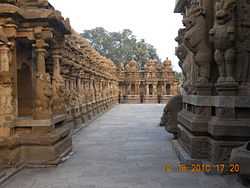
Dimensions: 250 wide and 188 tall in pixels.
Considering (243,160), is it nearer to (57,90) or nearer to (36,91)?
(36,91)

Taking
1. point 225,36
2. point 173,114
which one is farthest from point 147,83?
point 225,36

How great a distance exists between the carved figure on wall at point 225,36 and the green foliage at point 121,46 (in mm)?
50030

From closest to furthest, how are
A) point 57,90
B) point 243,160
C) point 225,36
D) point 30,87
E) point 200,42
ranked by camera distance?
point 243,160
point 225,36
point 200,42
point 57,90
point 30,87

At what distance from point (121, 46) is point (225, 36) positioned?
2211 inches

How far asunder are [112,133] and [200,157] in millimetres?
5049

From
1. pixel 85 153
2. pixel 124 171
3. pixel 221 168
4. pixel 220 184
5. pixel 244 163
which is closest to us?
pixel 244 163

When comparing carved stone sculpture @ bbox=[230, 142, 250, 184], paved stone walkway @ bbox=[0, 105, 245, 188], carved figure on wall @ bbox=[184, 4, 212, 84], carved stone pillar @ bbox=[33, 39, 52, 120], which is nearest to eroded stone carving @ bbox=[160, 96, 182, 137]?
paved stone walkway @ bbox=[0, 105, 245, 188]

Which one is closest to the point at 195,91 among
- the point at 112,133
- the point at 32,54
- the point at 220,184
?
the point at 220,184

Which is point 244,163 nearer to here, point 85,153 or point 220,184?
point 220,184

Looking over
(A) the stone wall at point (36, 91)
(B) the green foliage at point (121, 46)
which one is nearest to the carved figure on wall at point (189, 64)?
(A) the stone wall at point (36, 91)

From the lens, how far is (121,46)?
6066cm

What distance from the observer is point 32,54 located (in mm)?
7012

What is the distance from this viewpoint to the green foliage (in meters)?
56.7

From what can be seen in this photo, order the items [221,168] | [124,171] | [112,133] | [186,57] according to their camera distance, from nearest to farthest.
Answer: [221,168], [124,171], [186,57], [112,133]
